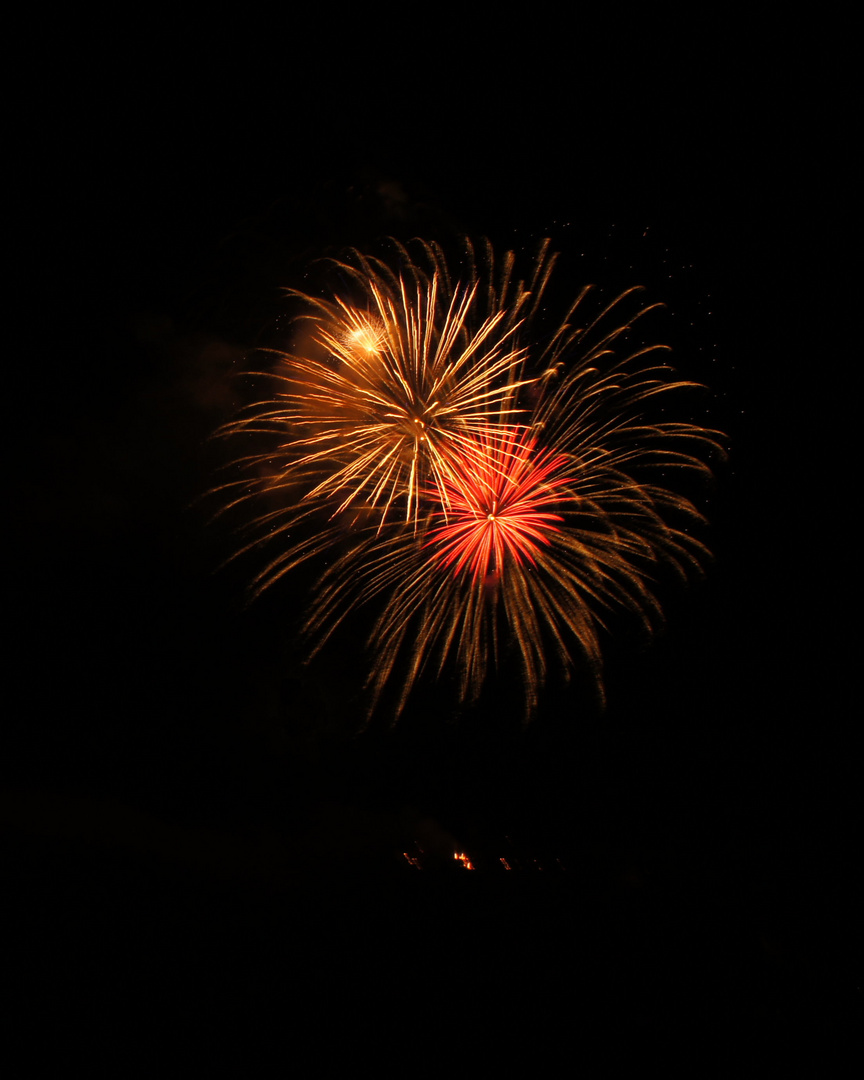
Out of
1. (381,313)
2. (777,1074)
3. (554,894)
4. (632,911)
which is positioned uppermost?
(381,313)

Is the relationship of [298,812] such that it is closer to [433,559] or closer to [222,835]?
[222,835]

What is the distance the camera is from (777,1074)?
7746 mm

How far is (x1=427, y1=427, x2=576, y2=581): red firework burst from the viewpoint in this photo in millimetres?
7426

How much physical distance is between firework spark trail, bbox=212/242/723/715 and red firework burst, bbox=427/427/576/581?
0.02 meters

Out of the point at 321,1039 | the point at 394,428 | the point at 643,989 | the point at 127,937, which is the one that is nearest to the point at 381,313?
the point at 394,428

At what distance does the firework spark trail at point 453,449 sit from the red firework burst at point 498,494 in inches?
0.8

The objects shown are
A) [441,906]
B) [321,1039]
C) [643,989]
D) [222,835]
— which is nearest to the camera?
[321,1039]

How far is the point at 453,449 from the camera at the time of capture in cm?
722

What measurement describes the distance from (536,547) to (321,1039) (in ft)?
A: 20.2

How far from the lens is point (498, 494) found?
7547mm

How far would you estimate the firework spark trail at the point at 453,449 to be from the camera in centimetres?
725

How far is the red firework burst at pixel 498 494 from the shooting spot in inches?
292

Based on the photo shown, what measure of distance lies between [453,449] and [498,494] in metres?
0.80

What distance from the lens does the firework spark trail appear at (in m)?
7.25
